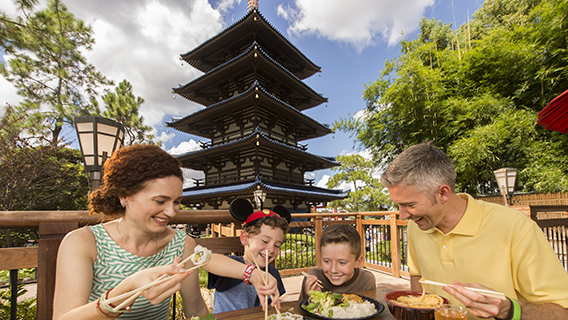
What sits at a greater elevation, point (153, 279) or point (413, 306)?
point (153, 279)

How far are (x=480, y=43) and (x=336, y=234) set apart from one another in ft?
59.7

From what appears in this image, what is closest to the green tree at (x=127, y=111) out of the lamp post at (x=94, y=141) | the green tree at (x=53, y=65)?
the green tree at (x=53, y=65)

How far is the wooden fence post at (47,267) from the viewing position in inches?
46.5

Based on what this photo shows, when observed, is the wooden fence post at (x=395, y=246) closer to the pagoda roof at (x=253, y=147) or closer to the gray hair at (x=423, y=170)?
the gray hair at (x=423, y=170)

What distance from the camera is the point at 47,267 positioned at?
1214 millimetres

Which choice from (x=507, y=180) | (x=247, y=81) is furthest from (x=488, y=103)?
(x=247, y=81)

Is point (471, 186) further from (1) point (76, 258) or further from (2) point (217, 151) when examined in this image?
(1) point (76, 258)

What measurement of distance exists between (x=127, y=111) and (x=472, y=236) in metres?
25.9

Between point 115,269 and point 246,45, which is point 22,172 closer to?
point 246,45

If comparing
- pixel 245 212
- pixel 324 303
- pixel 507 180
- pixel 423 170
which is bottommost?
pixel 324 303

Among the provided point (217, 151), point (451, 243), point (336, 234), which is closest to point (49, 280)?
point (336, 234)

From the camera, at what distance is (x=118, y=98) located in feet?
74.3

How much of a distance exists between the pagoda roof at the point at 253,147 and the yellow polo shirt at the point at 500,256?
1123 centimetres

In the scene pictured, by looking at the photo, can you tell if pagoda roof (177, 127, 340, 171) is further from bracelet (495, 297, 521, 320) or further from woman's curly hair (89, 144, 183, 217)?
bracelet (495, 297, 521, 320)
